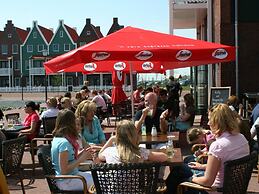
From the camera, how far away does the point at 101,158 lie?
536cm

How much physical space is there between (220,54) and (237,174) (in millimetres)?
3143

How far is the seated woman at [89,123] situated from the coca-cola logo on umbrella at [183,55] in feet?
4.88

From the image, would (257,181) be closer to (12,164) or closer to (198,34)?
(12,164)

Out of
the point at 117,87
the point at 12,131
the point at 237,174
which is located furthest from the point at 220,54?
the point at 117,87

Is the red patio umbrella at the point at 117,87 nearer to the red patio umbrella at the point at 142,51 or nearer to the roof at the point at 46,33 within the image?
the red patio umbrella at the point at 142,51

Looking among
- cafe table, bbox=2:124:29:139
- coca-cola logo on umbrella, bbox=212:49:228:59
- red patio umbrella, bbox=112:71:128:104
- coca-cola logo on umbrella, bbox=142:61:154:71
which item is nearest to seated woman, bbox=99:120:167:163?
coca-cola logo on umbrella, bbox=212:49:228:59

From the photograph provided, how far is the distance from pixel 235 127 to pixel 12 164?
3.33 m

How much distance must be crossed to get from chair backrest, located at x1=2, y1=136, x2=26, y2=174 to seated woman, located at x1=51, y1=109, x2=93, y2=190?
1.31 m

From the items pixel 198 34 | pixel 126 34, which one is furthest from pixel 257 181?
pixel 198 34

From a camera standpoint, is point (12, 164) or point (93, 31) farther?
point (93, 31)

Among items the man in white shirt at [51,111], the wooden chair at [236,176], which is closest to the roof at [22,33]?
the man in white shirt at [51,111]

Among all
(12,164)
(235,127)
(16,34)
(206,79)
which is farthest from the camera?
(16,34)

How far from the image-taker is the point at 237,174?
4.56 meters

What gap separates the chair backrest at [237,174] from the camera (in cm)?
442
